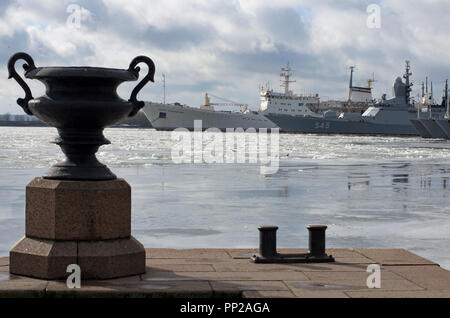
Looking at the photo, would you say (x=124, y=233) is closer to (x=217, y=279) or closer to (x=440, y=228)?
(x=217, y=279)

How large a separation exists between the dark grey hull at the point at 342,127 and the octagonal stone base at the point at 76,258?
347 ft

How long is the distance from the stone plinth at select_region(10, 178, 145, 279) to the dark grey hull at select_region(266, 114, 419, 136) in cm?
10567

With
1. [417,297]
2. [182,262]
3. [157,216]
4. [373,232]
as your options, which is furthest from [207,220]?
[417,297]

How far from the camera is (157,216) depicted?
1119 cm

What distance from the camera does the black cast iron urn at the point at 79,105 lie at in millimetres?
5816

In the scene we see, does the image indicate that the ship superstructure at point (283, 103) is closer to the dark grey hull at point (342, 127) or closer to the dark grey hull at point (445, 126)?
the dark grey hull at point (342, 127)

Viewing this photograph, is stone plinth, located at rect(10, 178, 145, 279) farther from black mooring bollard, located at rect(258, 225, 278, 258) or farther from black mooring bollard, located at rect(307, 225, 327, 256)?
black mooring bollard, located at rect(307, 225, 327, 256)

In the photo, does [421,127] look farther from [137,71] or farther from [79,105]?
[79,105]

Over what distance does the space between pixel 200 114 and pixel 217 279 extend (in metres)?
122

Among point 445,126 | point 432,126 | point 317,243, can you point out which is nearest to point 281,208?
point 317,243

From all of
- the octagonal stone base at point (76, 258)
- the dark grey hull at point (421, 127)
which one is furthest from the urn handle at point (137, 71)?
the dark grey hull at point (421, 127)

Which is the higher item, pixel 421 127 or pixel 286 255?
pixel 421 127

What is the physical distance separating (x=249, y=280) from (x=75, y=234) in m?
1.36

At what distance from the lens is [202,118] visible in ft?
421
